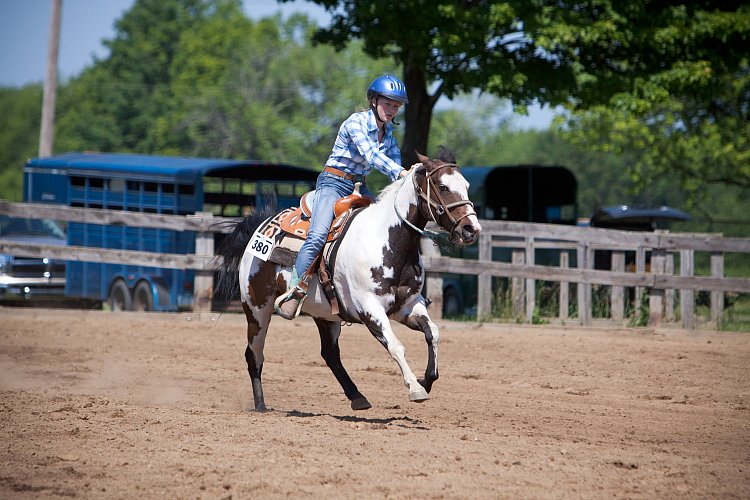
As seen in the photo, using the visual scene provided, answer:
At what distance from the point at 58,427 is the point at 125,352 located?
5.26 metres

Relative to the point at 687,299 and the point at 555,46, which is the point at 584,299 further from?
the point at 555,46

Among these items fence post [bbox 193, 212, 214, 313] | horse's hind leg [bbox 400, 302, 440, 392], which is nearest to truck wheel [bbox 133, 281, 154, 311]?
fence post [bbox 193, 212, 214, 313]

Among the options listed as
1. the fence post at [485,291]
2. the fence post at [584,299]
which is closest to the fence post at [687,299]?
the fence post at [584,299]

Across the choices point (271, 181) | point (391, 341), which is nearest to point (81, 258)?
point (271, 181)

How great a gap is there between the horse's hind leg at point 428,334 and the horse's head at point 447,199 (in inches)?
28.3

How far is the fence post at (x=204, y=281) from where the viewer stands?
16.6 metres

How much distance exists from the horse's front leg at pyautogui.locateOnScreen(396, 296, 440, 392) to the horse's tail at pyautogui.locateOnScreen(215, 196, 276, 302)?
2.30 meters

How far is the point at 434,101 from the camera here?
20.7 m

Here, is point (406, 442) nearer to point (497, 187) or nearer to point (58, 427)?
point (58, 427)

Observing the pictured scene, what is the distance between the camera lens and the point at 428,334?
27.0 feet

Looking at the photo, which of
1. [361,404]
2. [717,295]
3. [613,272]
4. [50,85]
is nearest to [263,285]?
[361,404]

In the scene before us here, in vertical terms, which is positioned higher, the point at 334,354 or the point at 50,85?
the point at 50,85

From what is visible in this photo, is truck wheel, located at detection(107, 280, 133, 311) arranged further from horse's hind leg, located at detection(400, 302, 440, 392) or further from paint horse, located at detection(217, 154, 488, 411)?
horse's hind leg, located at detection(400, 302, 440, 392)

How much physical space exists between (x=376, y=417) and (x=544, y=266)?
8376mm
